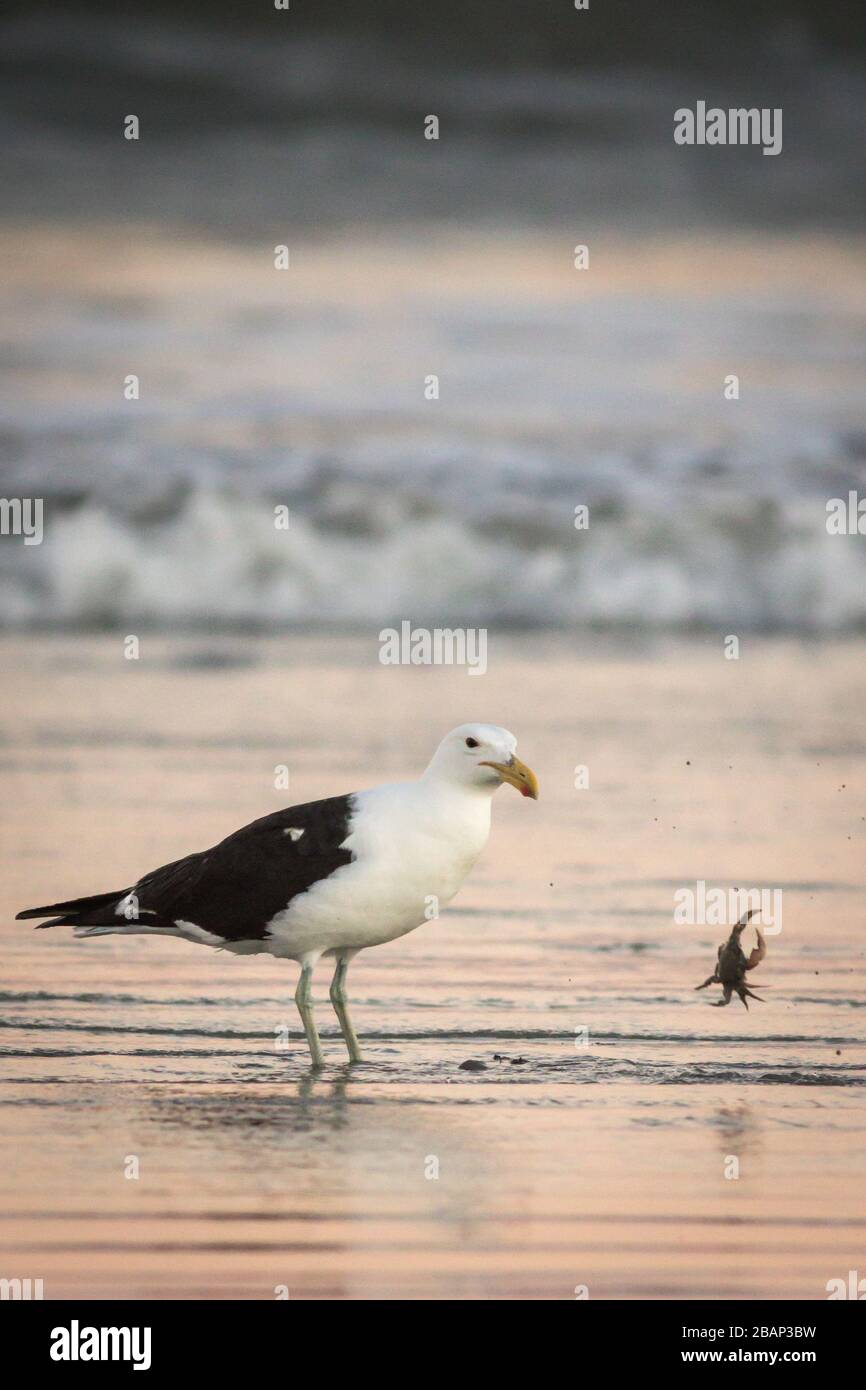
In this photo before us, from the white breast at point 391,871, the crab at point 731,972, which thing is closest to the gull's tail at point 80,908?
the white breast at point 391,871

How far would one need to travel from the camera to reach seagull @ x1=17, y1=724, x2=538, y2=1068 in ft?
29.6

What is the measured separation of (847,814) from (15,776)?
19.1ft

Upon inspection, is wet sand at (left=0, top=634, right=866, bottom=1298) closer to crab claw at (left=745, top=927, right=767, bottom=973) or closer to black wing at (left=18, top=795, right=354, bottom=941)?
crab claw at (left=745, top=927, right=767, bottom=973)

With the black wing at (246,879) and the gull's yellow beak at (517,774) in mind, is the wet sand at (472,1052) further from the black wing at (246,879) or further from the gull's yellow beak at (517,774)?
the gull's yellow beak at (517,774)

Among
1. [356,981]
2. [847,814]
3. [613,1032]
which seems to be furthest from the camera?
[847,814]

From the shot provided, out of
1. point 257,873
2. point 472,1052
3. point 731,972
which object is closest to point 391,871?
point 257,873

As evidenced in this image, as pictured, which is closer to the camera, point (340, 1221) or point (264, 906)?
point (340, 1221)

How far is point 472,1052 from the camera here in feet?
29.9

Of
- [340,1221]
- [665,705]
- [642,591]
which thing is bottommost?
[340,1221]

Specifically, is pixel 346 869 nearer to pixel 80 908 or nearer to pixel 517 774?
pixel 517 774

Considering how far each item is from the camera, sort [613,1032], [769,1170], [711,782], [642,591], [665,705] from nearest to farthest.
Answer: [769,1170] < [613,1032] < [711,782] < [665,705] < [642,591]

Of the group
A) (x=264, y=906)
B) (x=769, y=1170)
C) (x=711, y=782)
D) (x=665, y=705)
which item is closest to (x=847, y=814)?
(x=711, y=782)

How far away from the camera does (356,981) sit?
1062 cm

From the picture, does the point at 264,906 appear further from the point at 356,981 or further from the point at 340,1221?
the point at 340,1221
